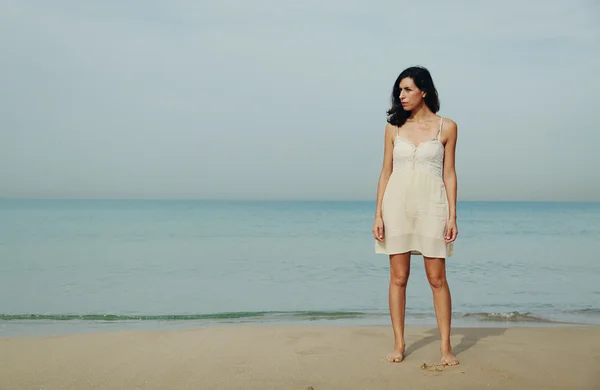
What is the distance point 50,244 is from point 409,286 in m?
13.0

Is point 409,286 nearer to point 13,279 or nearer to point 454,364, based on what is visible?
point 454,364

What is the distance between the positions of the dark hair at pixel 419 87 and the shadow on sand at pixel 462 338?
71.5 inches

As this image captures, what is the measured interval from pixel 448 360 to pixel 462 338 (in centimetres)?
109

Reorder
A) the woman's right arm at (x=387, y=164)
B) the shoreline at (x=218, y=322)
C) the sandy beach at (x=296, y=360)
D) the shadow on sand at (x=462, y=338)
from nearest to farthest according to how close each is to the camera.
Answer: the sandy beach at (x=296, y=360), the woman's right arm at (x=387, y=164), the shadow on sand at (x=462, y=338), the shoreline at (x=218, y=322)

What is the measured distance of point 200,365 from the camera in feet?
15.2

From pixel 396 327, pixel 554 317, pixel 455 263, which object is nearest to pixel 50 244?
pixel 455 263

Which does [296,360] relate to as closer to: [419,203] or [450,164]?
[419,203]

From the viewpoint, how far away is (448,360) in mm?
4625

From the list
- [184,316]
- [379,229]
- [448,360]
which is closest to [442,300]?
[448,360]

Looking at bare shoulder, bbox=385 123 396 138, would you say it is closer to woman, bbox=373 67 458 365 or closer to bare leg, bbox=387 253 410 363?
woman, bbox=373 67 458 365

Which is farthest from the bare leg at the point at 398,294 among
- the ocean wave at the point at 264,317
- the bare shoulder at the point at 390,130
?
the ocean wave at the point at 264,317

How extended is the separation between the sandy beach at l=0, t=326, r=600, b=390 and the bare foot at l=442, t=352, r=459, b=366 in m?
0.08

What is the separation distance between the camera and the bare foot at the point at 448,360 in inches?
182

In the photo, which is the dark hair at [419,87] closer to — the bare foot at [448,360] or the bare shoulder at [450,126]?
the bare shoulder at [450,126]
